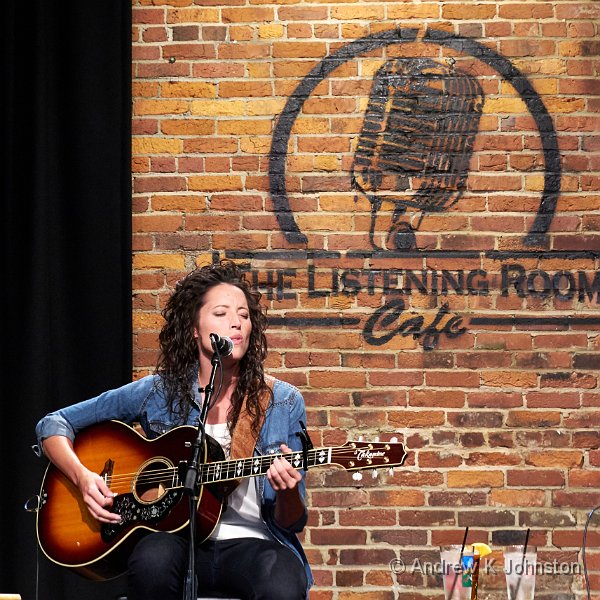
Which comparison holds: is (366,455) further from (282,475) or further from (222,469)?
(222,469)

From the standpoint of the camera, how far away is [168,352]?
318 cm

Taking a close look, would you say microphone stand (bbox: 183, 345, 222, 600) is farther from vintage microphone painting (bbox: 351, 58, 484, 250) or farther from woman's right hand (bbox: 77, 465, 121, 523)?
vintage microphone painting (bbox: 351, 58, 484, 250)

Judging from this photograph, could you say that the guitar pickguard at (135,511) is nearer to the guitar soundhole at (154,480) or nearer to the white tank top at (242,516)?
the guitar soundhole at (154,480)

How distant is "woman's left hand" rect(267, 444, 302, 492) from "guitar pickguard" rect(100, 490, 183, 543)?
12.1 inches

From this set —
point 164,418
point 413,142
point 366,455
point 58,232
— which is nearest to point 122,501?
point 164,418

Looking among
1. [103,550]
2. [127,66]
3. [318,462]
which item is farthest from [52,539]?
[127,66]

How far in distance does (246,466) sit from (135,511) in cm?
38

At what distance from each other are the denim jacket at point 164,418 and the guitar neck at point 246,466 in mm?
178

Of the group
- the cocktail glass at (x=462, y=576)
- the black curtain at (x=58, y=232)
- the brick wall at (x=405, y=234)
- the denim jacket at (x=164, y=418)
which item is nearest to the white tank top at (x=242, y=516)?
the denim jacket at (x=164, y=418)

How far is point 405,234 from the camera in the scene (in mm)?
3875

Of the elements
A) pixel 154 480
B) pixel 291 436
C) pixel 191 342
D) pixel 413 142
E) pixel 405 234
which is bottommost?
pixel 154 480

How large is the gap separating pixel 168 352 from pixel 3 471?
104 cm

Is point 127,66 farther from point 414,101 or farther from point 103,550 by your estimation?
point 103,550

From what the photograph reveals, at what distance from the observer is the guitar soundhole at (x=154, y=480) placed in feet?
9.23
